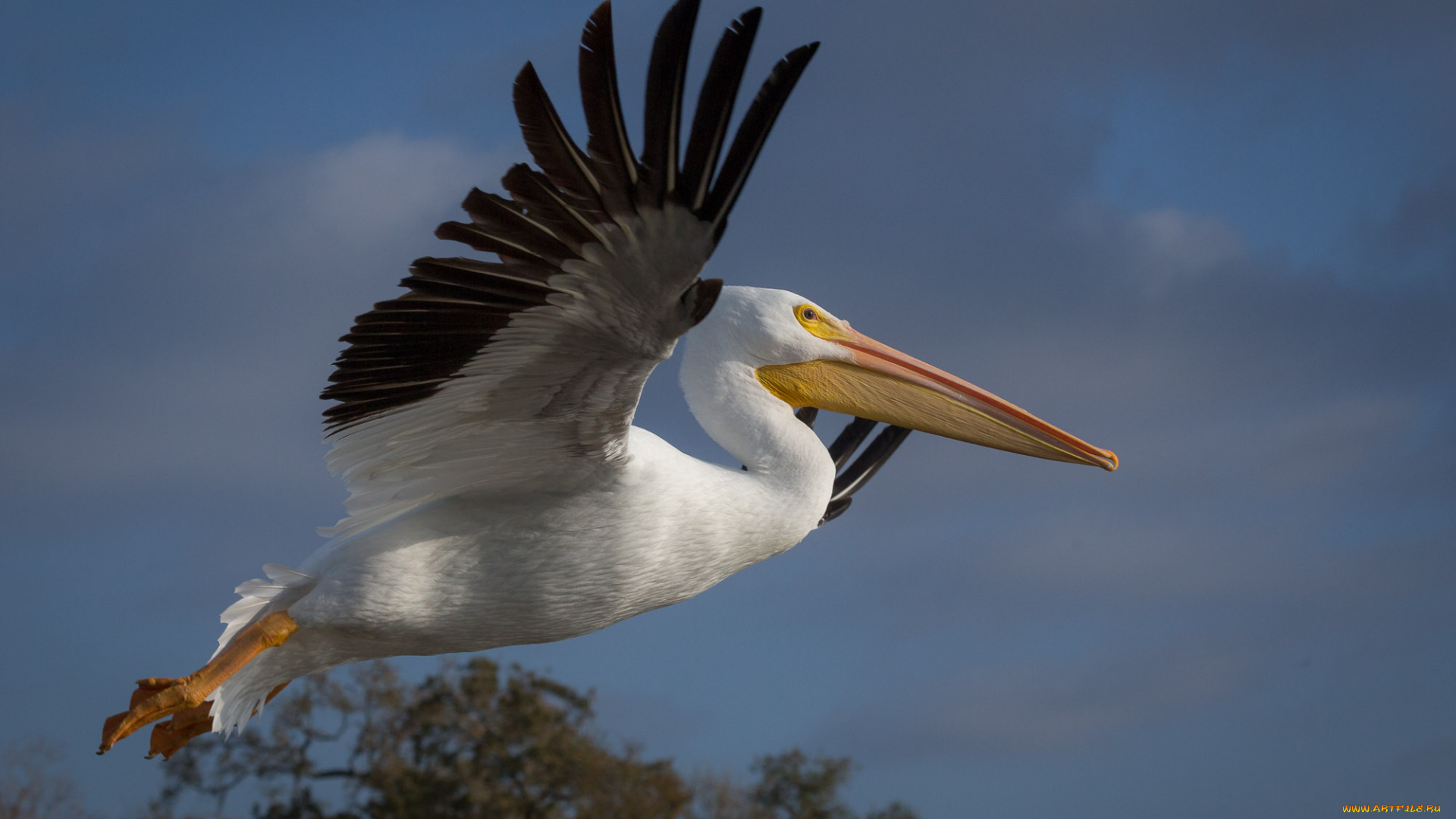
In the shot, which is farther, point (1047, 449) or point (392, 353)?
point (1047, 449)

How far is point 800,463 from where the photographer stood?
5.39 m

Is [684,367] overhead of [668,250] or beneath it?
overhead

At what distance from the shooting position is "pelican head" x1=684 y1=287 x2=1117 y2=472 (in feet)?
18.6

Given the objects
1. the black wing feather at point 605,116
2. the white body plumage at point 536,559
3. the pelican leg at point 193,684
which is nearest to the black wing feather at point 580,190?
the black wing feather at point 605,116

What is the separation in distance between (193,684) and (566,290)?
250cm

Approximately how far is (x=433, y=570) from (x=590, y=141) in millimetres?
2215

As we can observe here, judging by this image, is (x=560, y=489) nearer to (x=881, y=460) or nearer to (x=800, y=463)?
(x=800, y=463)

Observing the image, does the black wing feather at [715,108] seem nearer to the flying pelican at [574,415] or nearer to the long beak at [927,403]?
the flying pelican at [574,415]

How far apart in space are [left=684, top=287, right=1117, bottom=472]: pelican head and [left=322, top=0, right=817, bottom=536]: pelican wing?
1.26 m

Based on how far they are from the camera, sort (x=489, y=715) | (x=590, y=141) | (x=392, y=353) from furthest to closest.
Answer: (x=489, y=715)
(x=392, y=353)
(x=590, y=141)

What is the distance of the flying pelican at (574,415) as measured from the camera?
3.61m

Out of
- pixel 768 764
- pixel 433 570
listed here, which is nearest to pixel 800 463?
pixel 433 570

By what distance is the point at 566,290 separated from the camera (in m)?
3.85

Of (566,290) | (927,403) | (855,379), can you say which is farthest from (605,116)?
(927,403)
